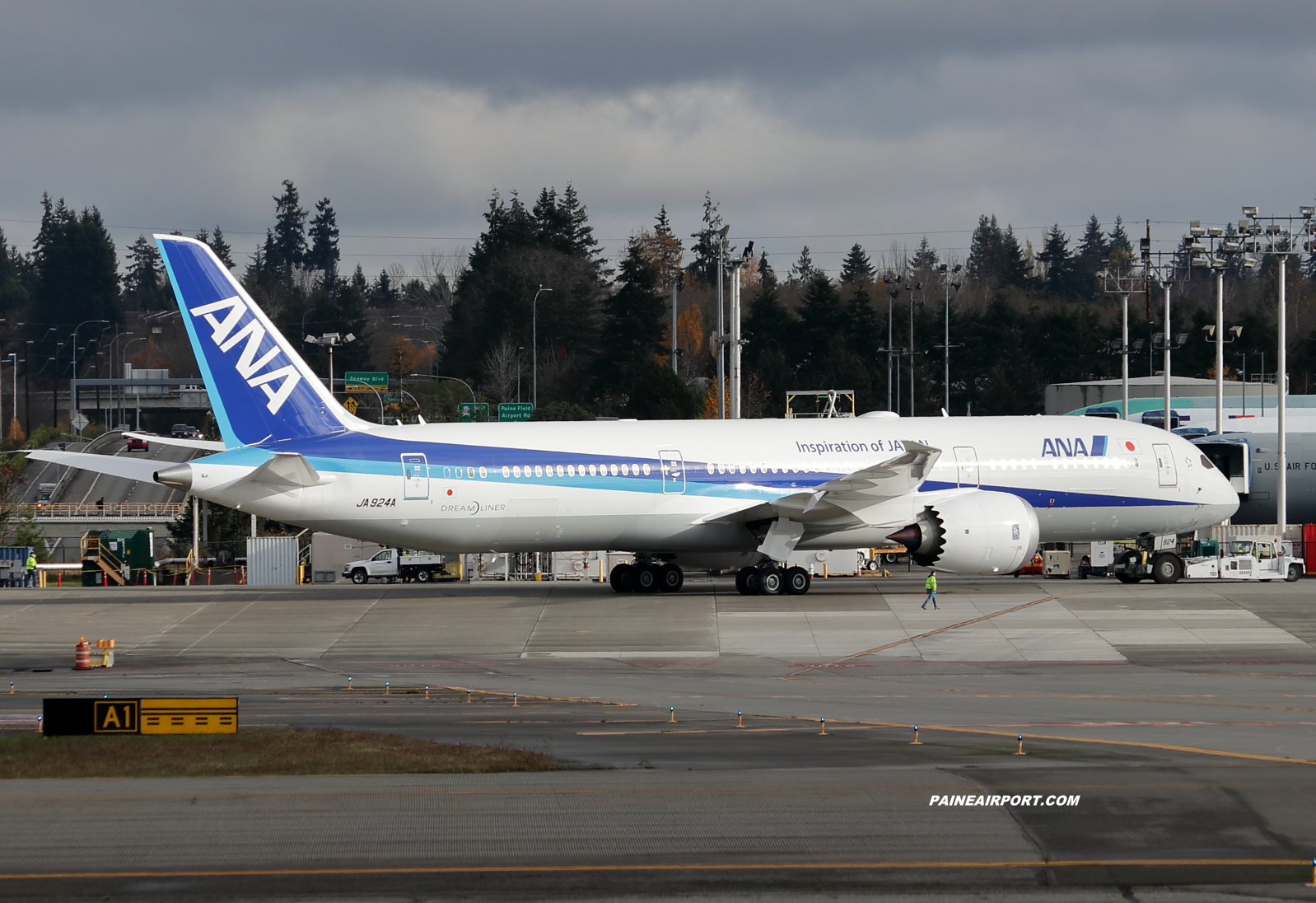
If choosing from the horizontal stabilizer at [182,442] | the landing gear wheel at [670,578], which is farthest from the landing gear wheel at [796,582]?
the horizontal stabilizer at [182,442]

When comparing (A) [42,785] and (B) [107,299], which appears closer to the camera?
(A) [42,785]

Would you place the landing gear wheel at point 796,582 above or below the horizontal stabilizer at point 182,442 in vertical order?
below

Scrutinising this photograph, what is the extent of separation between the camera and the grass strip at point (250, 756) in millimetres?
17375

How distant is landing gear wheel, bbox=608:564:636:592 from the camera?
130ft

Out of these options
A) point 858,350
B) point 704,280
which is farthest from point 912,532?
point 704,280

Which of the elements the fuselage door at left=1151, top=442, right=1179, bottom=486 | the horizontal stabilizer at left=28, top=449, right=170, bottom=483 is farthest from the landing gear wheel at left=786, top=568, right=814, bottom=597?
the horizontal stabilizer at left=28, top=449, right=170, bottom=483

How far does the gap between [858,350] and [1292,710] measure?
107 m

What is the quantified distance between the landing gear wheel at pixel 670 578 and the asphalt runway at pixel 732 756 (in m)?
4.09

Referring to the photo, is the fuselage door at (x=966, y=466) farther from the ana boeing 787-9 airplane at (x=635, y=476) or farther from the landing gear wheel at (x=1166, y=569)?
the landing gear wheel at (x=1166, y=569)

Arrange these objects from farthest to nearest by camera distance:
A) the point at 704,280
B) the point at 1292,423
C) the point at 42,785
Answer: the point at 704,280, the point at 1292,423, the point at 42,785

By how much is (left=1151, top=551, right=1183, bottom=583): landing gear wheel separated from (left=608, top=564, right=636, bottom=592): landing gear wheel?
610 inches

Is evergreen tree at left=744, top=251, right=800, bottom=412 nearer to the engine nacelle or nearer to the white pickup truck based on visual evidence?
the white pickup truck

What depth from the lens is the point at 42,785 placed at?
16797 mm

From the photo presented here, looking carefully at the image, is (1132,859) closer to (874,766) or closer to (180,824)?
(874,766)
